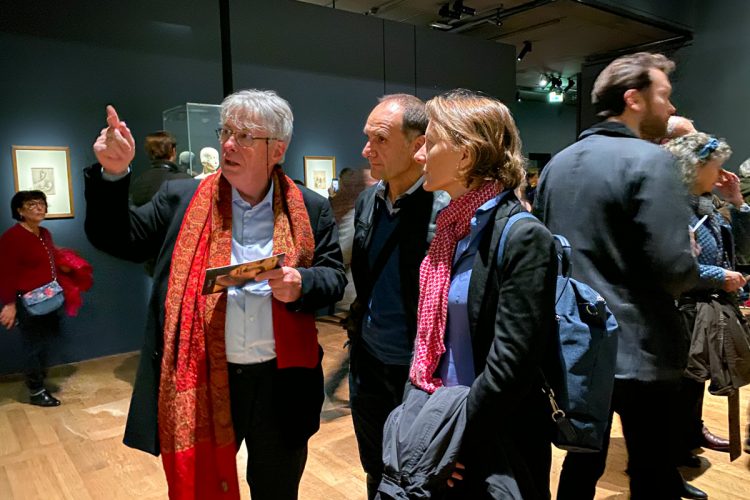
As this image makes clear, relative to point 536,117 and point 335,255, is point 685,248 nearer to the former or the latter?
point 335,255

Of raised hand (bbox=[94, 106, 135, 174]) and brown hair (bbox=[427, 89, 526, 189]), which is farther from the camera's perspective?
raised hand (bbox=[94, 106, 135, 174])

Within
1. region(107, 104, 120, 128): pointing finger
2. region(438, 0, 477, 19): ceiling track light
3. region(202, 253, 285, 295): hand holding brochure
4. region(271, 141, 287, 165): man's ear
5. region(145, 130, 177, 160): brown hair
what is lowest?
region(202, 253, 285, 295): hand holding brochure

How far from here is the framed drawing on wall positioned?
16.0 ft

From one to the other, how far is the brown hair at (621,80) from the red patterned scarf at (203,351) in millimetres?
1242

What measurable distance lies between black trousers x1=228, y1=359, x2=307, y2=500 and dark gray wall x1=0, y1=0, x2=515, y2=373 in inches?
159

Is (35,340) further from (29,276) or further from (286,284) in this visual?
(286,284)

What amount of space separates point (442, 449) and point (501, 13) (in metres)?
7.87

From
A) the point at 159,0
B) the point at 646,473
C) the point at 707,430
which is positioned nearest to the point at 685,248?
the point at 646,473

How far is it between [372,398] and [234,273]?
2.56 ft

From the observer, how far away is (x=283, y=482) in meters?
1.93

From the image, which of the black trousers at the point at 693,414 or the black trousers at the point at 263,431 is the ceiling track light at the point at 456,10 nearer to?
the black trousers at the point at 693,414

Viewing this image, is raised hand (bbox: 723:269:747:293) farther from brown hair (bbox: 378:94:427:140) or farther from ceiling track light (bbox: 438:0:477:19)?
ceiling track light (bbox: 438:0:477:19)

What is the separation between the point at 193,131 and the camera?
5078 millimetres

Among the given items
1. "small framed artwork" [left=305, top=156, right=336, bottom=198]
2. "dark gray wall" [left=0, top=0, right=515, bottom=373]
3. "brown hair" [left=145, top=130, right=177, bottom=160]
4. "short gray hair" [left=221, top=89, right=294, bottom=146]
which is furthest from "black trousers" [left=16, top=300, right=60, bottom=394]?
"short gray hair" [left=221, top=89, right=294, bottom=146]
